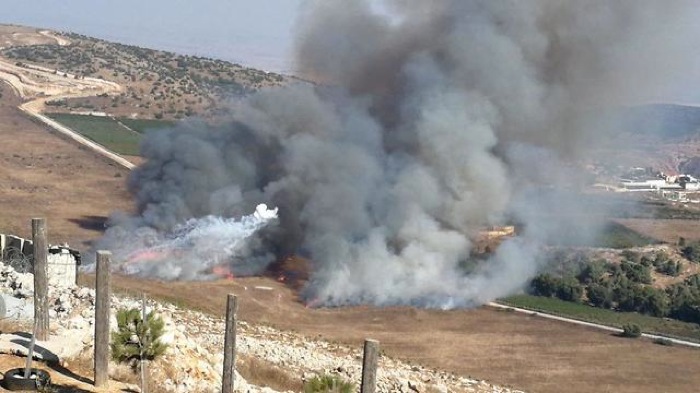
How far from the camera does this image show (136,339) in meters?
14.2

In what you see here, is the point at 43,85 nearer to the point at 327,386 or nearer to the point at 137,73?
the point at 137,73

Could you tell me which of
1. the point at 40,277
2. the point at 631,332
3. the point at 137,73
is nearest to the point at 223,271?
the point at 631,332

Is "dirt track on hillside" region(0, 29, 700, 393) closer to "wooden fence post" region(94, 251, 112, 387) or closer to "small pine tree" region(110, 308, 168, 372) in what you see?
"small pine tree" region(110, 308, 168, 372)

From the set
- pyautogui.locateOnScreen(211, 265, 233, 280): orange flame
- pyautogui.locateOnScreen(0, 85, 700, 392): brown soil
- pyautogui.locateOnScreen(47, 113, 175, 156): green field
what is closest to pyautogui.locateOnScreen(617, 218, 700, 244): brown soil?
pyautogui.locateOnScreen(0, 85, 700, 392): brown soil

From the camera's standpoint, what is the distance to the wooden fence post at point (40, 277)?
1459 cm

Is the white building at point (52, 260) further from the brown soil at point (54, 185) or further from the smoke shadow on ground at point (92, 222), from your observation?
the smoke shadow on ground at point (92, 222)

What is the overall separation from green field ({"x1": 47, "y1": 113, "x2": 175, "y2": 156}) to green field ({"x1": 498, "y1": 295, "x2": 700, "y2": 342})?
114 feet

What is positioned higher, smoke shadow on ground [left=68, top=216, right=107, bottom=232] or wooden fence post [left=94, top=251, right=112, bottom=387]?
smoke shadow on ground [left=68, top=216, right=107, bottom=232]

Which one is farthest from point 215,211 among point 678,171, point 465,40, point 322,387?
point 678,171

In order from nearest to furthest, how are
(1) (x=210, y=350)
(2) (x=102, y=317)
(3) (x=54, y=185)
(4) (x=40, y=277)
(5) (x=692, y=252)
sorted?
(2) (x=102, y=317), (4) (x=40, y=277), (1) (x=210, y=350), (5) (x=692, y=252), (3) (x=54, y=185)

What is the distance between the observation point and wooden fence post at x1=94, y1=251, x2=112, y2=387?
44.7ft

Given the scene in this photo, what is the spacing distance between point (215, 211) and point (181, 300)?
9.62 meters

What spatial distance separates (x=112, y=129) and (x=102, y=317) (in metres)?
63.0

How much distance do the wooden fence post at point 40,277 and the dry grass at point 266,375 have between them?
5.20 m
